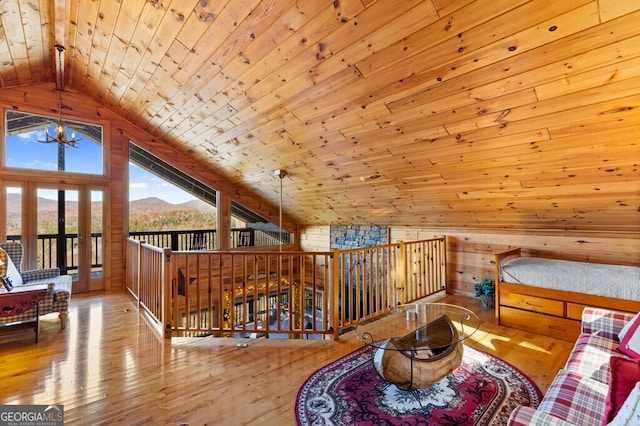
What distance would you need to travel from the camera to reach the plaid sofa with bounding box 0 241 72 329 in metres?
3.33

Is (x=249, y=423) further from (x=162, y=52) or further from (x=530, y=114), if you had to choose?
(x=162, y=52)

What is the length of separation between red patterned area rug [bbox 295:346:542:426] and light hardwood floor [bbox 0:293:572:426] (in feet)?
0.47

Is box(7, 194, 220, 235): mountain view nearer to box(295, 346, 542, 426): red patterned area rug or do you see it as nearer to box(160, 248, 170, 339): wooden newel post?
box(160, 248, 170, 339): wooden newel post

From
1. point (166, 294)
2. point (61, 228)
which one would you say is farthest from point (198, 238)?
point (166, 294)

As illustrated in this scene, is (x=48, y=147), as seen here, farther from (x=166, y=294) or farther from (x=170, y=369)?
(x=170, y=369)

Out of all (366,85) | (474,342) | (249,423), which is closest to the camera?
(249,423)

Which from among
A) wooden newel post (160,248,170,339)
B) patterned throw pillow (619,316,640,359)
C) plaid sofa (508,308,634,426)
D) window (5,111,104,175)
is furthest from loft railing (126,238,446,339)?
patterned throw pillow (619,316,640,359)

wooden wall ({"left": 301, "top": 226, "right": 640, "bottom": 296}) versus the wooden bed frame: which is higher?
wooden wall ({"left": 301, "top": 226, "right": 640, "bottom": 296})

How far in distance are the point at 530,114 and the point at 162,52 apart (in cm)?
362

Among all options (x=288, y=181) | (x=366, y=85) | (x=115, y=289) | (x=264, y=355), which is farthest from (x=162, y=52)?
(x=115, y=289)

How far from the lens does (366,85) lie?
2.84 meters

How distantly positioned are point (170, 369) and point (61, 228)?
4112mm

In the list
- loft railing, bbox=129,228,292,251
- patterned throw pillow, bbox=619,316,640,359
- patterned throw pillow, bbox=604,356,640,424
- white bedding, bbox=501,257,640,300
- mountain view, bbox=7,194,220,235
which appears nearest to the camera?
patterned throw pillow, bbox=604,356,640,424

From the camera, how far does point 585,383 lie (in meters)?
1.70
